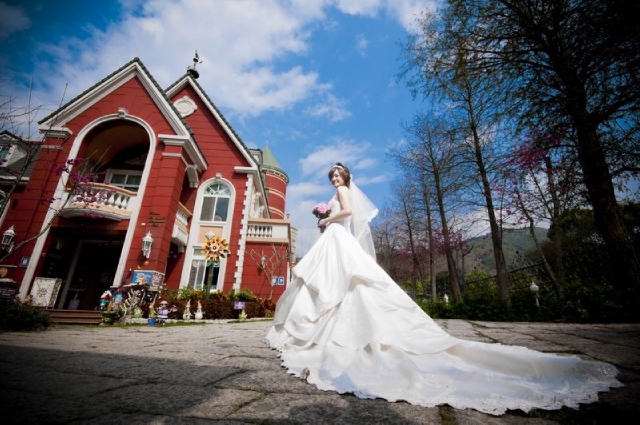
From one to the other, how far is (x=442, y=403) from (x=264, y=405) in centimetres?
103

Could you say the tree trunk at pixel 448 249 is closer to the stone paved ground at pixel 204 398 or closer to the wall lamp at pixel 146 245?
the stone paved ground at pixel 204 398

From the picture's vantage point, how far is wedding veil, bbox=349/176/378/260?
4395mm

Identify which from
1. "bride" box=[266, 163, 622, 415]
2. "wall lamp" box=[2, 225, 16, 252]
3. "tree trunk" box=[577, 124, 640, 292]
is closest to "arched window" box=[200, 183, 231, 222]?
"wall lamp" box=[2, 225, 16, 252]

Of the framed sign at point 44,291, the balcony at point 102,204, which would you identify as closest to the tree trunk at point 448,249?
the balcony at point 102,204

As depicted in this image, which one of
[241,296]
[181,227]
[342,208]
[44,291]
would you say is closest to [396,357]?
[342,208]

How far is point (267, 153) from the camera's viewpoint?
98.9ft

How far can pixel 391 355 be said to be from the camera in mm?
2307

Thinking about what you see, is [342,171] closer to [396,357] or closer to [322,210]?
[322,210]

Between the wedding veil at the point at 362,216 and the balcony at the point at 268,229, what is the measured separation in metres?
11.0

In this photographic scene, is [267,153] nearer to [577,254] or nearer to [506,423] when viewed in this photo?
[577,254]

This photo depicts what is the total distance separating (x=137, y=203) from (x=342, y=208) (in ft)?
38.2

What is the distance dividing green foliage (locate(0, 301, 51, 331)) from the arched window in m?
8.73

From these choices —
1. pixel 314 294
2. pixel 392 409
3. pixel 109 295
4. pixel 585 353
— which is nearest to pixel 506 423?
pixel 392 409

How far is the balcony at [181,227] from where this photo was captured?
43.3 ft
